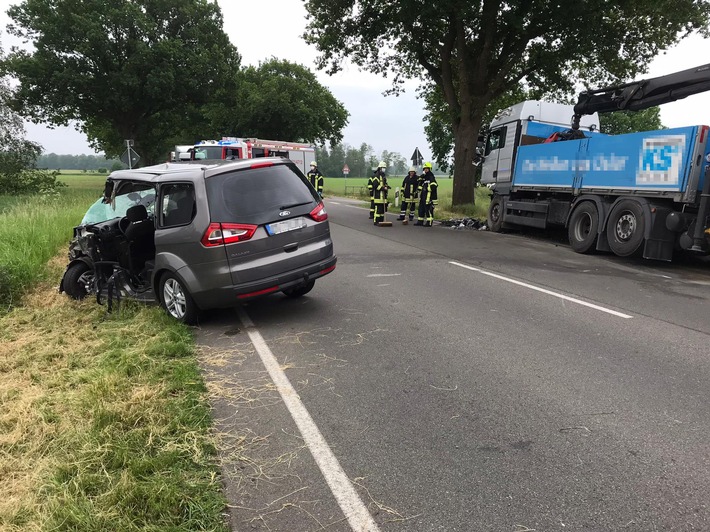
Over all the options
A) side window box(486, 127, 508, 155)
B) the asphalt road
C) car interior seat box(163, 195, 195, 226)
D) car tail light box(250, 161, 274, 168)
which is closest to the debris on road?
side window box(486, 127, 508, 155)

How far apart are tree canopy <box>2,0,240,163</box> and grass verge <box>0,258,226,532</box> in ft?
93.6

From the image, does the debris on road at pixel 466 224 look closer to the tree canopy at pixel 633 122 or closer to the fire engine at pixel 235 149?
the fire engine at pixel 235 149

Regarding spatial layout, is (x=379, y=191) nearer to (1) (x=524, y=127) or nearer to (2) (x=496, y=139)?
(2) (x=496, y=139)

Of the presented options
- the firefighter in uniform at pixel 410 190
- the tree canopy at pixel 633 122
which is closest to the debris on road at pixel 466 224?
the firefighter in uniform at pixel 410 190

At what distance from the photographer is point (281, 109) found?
144 feet

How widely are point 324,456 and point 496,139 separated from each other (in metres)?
14.4

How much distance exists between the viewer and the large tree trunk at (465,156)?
19.4 metres

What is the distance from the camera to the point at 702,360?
4.54m

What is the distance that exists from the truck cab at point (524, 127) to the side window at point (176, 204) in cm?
1118

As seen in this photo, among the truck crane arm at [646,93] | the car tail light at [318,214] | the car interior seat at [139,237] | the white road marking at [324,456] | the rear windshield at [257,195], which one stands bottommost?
the white road marking at [324,456]

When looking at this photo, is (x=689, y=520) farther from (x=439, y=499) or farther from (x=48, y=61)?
(x=48, y=61)

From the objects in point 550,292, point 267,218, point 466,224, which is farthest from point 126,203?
point 466,224

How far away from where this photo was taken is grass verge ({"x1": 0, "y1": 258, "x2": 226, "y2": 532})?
2.47m

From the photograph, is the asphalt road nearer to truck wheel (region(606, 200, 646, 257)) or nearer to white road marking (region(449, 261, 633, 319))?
white road marking (region(449, 261, 633, 319))
